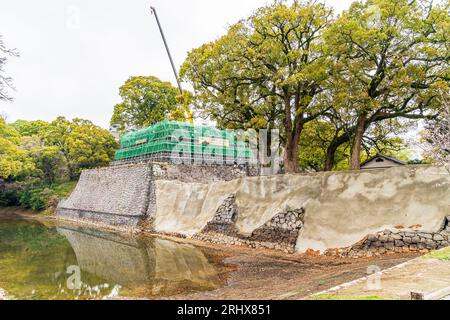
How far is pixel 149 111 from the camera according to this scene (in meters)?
36.9

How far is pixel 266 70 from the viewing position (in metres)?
16.9

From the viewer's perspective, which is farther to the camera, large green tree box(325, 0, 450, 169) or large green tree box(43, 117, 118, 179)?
large green tree box(43, 117, 118, 179)

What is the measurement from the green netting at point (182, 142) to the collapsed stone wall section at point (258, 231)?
948 centimetres

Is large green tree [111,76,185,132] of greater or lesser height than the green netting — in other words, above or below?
above

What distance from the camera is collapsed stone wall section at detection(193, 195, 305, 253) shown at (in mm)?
12523

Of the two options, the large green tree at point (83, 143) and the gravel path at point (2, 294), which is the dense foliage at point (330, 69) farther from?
the large green tree at point (83, 143)

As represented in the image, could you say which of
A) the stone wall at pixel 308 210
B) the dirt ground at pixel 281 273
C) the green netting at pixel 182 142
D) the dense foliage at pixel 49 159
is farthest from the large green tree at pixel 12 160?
the dirt ground at pixel 281 273

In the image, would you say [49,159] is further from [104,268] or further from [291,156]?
[291,156]

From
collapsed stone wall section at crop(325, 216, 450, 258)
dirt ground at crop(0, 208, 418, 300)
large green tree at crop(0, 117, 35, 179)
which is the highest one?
large green tree at crop(0, 117, 35, 179)

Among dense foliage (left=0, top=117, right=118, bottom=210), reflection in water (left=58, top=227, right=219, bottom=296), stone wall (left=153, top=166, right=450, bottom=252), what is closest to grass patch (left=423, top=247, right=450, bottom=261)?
stone wall (left=153, top=166, right=450, bottom=252)

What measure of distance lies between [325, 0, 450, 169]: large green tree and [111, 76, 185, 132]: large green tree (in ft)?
81.2

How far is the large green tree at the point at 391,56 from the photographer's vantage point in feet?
43.9

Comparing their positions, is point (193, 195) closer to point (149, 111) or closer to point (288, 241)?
point (288, 241)

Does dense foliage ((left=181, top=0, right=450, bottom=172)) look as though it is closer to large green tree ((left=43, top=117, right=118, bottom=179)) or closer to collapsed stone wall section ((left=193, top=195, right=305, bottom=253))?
collapsed stone wall section ((left=193, top=195, right=305, bottom=253))
